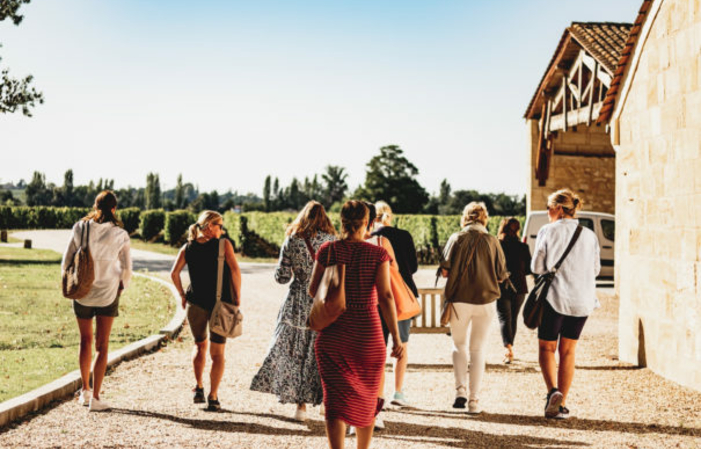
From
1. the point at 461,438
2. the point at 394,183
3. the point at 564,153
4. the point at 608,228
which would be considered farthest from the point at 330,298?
the point at 394,183

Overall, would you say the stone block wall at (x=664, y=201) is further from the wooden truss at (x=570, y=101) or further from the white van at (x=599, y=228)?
the white van at (x=599, y=228)

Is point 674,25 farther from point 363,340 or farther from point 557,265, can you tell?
point 363,340

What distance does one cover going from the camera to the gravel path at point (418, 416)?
4.82 m

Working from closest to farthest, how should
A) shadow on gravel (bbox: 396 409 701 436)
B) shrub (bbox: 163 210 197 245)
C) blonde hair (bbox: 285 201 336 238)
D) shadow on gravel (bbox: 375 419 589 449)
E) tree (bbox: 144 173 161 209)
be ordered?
shadow on gravel (bbox: 375 419 589 449)
blonde hair (bbox: 285 201 336 238)
shadow on gravel (bbox: 396 409 701 436)
shrub (bbox: 163 210 197 245)
tree (bbox: 144 173 161 209)

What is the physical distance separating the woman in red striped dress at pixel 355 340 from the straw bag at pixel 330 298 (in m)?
0.05

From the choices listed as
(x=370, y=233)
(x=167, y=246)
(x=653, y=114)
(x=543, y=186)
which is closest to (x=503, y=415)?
(x=370, y=233)

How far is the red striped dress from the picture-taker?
3.77 metres

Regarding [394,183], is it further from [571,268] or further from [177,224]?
[571,268]

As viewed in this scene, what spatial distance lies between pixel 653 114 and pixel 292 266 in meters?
5.14

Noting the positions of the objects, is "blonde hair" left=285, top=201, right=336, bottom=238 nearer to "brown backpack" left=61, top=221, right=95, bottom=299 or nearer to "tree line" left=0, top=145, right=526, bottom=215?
"brown backpack" left=61, top=221, right=95, bottom=299

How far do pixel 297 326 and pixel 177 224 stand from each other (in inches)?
1333

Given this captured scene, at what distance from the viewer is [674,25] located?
7500mm

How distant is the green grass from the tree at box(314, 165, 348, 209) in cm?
10942

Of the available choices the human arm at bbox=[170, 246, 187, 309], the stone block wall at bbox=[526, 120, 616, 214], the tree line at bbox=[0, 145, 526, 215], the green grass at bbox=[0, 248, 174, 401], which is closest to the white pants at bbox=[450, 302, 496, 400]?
the human arm at bbox=[170, 246, 187, 309]
